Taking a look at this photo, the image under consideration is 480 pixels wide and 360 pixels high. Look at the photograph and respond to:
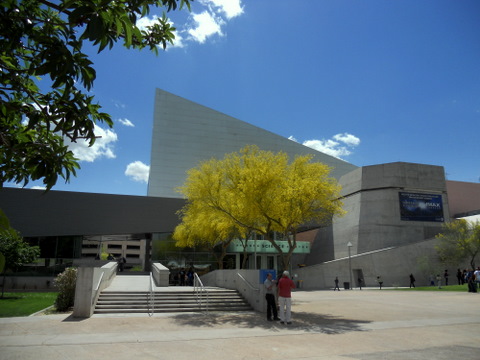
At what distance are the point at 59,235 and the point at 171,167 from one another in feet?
91.8

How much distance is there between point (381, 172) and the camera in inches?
1725

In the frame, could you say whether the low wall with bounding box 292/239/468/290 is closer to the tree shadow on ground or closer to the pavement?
the pavement

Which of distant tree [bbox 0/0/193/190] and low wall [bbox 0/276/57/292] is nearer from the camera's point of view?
distant tree [bbox 0/0/193/190]

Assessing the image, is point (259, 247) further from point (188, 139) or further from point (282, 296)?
point (282, 296)

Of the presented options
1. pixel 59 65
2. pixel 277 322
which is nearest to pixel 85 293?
pixel 277 322

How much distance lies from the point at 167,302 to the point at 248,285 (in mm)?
3738

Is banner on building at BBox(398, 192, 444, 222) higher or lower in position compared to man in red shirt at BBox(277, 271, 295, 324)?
higher

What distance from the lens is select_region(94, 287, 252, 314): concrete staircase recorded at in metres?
14.5

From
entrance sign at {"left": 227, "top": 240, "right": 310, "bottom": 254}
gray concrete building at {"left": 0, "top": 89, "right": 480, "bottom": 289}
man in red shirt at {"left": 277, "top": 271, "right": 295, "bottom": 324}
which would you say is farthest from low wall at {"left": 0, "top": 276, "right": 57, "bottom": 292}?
man in red shirt at {"left": 277, "top": 271, "right": 295, "bottom": 324}

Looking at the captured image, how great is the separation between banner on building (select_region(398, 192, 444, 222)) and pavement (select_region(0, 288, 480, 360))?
3017cm

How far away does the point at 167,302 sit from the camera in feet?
51.4

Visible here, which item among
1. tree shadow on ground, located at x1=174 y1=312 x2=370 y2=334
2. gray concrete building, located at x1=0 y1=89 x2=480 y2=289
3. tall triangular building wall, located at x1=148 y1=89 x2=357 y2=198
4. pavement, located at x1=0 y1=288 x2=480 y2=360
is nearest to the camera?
pavement, located at x1=0 y1=288 x2=480 y2=360

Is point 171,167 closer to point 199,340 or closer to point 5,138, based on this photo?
point 199,340

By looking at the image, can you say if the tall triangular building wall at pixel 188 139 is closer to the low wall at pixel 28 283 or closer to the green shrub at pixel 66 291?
the low wall at pixel 28 283
